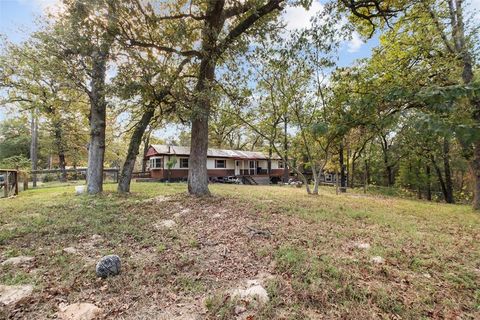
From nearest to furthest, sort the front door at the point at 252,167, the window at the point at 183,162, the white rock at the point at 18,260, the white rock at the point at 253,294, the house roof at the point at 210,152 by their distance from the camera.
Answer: the white rock at the point at 253,294 → the white rock at the point at 18,260 → the house roof at the point at 210,152 → the window at the point at 183,162 → the front door at the point at 252,167

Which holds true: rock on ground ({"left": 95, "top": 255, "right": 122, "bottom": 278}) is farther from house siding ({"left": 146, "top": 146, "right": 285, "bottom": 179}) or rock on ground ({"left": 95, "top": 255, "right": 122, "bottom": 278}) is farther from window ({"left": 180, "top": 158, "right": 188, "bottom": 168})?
window ({"left": 180, "top": 158, "right": 188, "bottom": 168})

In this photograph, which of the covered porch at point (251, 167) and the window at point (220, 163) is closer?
the window at point (220, 163)

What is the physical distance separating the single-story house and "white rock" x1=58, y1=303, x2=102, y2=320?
55.3 ft

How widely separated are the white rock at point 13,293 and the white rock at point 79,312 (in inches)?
21.3

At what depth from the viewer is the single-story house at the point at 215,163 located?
63.5 ft

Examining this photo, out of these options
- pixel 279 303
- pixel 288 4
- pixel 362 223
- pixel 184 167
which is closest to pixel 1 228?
pixel 279 303

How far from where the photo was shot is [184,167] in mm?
20547

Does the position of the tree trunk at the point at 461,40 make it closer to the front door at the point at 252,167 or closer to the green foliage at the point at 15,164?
the front door at the point at 252,167

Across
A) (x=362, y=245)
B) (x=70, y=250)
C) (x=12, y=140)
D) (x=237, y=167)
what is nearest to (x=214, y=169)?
(x=237, y=167)

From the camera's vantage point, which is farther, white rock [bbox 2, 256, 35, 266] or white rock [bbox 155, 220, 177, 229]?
white rock [bbox 155, 220, 177, 229]

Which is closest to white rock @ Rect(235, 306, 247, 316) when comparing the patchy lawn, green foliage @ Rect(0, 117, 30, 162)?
the patchy lawn

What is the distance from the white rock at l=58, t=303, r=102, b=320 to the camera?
6.97ft

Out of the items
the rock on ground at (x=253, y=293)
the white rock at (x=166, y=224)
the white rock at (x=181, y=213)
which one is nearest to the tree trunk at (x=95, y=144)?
the white rock at (x=181, y=213)

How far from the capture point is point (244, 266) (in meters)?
3.09
